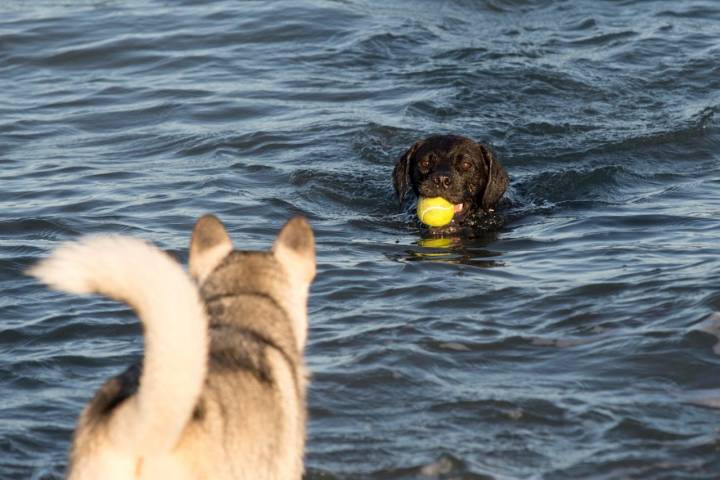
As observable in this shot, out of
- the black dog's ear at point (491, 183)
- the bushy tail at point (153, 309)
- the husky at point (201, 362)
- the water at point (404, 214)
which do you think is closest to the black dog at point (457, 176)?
the black dog's ear at point (491, 183)

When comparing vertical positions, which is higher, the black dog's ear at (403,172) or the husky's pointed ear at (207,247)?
the husky's pointed ear at (207,247)

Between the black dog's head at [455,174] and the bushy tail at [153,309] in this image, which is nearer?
the bushy tail at [153,309]

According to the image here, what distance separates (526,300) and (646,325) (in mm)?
856

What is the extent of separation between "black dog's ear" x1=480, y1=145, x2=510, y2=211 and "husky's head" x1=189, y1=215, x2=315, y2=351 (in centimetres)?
554

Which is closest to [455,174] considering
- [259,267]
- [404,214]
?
[404,214]

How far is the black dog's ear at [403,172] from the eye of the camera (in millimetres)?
10586

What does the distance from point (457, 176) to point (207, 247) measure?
18.0 ft

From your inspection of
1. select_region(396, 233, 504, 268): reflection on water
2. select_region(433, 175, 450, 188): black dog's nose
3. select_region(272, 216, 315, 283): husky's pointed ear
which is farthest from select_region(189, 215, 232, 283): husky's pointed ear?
select_region(433, 175, 450, 188): black dog's nose

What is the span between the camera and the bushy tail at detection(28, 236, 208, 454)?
12.2ft

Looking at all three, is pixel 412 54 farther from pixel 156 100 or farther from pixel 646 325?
pixel 646 325

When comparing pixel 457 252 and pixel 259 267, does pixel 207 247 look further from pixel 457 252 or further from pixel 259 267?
pixel 457 252

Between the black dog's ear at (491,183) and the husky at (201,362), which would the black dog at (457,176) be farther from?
the husky at (201,362)

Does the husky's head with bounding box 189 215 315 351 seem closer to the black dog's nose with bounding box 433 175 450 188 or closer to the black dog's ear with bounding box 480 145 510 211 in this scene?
the black dog's nose with bounding box 433 175 450 188

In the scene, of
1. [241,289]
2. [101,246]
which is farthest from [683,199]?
[101,246]
